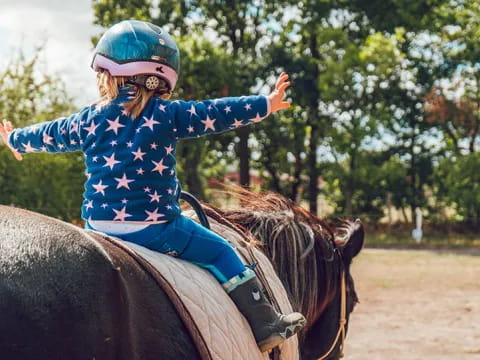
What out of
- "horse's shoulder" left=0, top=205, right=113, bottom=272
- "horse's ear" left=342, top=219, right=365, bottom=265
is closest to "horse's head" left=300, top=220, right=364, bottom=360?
"horse's ear" left=342, top=219, right=365, bottom=265

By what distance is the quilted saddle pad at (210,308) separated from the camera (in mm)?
2084

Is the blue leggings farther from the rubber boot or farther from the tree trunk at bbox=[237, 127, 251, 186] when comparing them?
the tree trunk at bbox=[237, 127, 251, 186]

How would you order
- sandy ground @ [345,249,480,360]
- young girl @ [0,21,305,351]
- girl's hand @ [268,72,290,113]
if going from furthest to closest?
sandy ground @ [345,249,480,360]
girl's hand @ [268,72,290,113]
young girl @ [0,21,305,351]

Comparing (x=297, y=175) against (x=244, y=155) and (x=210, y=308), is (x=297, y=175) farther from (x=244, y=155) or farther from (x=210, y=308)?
(x=210, y=308)

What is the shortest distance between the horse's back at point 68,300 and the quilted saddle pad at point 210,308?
18cm

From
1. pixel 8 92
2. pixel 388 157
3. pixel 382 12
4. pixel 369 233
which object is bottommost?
pixel 369 233

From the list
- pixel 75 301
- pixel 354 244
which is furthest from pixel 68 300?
pixel 354 244

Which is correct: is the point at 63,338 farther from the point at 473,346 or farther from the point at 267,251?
the point at 473,346

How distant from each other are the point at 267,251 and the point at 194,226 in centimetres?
87

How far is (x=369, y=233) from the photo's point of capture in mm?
23469

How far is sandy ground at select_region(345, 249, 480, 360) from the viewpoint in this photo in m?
7.62

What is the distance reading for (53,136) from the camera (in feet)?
8.28

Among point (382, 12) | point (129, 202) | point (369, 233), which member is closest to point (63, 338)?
point (129, 202)

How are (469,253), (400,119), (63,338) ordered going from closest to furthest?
(63,338) → (469,253) → (400,119)
